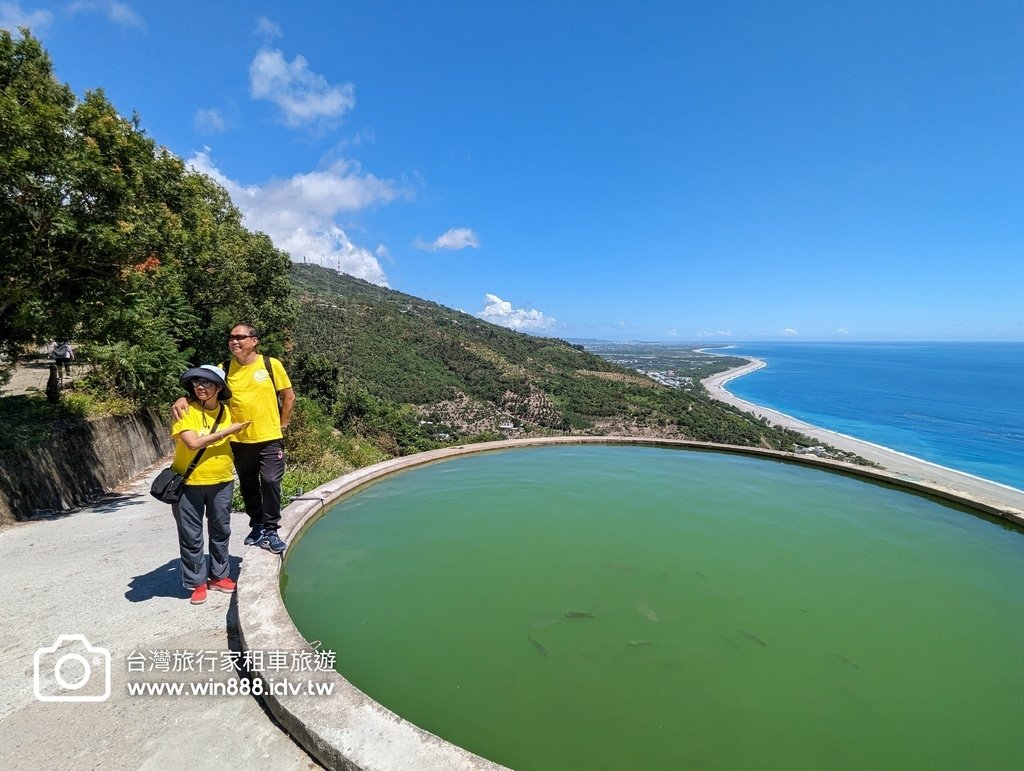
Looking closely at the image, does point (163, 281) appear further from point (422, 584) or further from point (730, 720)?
point (730, 720)

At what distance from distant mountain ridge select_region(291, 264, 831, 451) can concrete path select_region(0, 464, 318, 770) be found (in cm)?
2941

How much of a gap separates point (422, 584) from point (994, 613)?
4.36 meters

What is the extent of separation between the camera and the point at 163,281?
726cm

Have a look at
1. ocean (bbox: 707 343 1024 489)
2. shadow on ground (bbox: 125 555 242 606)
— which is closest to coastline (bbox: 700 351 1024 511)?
ocean (bbox: 707 343 1024 489)

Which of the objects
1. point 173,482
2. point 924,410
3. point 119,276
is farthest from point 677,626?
point 924,410

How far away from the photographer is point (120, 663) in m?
2.65

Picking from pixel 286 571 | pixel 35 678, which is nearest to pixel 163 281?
pixel 286 571

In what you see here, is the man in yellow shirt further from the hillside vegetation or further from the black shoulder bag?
the hillside vegetation

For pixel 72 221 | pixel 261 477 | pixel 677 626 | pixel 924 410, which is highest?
pixel 72 221

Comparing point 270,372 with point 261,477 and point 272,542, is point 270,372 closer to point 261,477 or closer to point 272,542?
point 261,477

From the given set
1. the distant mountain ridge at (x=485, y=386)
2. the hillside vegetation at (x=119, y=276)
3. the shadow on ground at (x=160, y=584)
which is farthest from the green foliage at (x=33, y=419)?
the distant mountain ridge at (x=485, y=386)

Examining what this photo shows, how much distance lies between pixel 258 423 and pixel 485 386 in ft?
160

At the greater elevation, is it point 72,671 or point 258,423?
point 258,423

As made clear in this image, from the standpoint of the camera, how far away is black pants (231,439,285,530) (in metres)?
3.60
